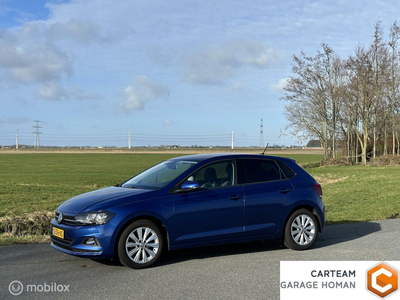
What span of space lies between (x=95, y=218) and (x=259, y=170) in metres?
3.01

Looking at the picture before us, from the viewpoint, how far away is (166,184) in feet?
24.1

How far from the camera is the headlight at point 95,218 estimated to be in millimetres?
6695

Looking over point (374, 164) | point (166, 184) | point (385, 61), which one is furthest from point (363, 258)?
point (385, 61)

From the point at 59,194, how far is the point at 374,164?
98.1 ft

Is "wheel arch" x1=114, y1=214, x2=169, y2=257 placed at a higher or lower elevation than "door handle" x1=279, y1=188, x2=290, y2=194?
lower

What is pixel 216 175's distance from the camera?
7809 millimetres

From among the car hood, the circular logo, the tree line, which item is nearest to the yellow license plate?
the car hood

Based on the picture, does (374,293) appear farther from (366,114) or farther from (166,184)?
(366,114)

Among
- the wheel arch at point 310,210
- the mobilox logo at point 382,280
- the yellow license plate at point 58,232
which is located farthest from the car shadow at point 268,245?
the mobilox logo at point 382,280

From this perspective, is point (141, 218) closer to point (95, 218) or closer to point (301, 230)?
point (95, 218)

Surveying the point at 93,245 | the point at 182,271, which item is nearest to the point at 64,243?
the point at 93,245

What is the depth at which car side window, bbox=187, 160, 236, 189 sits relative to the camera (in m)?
7.57

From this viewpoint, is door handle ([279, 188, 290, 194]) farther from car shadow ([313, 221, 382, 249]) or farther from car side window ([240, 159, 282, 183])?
car shadow ([313, 221, 382, 249])

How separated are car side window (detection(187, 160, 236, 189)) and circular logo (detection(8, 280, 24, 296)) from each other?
9.33 feet
